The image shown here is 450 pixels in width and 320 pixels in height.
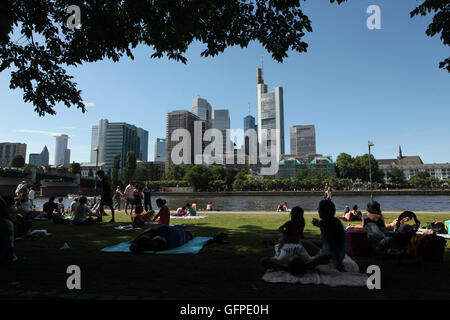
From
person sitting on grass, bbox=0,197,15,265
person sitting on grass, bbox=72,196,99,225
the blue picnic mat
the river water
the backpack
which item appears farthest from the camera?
the river water

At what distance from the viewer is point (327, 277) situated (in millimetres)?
4414

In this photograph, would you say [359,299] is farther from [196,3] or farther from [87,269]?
[196,3]

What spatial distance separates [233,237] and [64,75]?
834 centimetres

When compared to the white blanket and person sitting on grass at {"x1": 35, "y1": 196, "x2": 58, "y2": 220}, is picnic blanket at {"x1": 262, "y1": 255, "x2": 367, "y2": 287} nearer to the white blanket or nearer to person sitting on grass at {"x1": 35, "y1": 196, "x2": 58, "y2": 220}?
the white blanket

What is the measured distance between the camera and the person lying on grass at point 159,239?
21.6 feet

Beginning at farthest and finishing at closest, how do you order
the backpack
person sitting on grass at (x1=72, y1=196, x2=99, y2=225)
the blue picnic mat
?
person sitting on grass at (x1=72, y1=196, x2=99, y2=225) < the blue picnic mat < the backpack

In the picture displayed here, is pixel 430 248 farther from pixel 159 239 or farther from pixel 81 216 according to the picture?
pixel 81 216

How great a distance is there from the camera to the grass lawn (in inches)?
150

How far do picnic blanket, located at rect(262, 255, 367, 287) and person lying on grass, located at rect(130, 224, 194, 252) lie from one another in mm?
3078

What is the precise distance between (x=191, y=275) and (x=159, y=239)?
2.27m


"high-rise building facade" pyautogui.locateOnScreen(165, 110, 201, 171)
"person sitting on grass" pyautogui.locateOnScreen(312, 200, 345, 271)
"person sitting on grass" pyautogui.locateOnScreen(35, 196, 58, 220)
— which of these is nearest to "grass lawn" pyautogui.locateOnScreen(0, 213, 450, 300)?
"person sitting on grass" pyautogui.locateOnScreen(312, 200, 345, 271)

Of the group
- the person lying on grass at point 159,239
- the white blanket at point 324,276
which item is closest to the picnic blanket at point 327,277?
the white blanket at point 324,276
